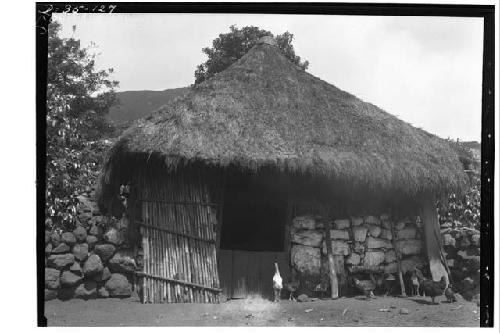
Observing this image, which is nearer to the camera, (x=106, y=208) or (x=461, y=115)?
(x=461, y=115)

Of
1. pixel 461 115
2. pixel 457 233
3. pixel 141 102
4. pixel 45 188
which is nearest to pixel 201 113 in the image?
pixel 141 102

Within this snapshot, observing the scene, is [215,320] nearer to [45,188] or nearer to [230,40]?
[45,188]

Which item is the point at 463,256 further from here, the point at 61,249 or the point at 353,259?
the point at 61,249

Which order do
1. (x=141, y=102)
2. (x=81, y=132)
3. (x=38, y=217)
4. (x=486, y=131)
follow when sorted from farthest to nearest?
1. (x=141, y=102)
2. (x=81, y=132)
3. (x=486, y=131)
4. (x=38, y=217)

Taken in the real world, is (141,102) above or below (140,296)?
above

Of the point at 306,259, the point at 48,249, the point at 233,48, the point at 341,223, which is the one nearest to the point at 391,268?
the point at 341,223

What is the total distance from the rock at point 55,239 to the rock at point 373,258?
435 cm

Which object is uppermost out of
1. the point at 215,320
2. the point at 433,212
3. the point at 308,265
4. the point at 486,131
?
the point at 486,131

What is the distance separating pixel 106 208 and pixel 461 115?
5113 millimetres

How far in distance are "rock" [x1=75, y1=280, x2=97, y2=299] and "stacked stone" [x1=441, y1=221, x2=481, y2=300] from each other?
4.99 meters

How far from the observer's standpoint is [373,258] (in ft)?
29.3

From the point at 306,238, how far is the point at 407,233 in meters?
1.63

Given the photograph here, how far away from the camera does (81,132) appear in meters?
8.45

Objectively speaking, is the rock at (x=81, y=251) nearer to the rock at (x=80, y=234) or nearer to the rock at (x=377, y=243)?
the rock at (x=80, y=234)
